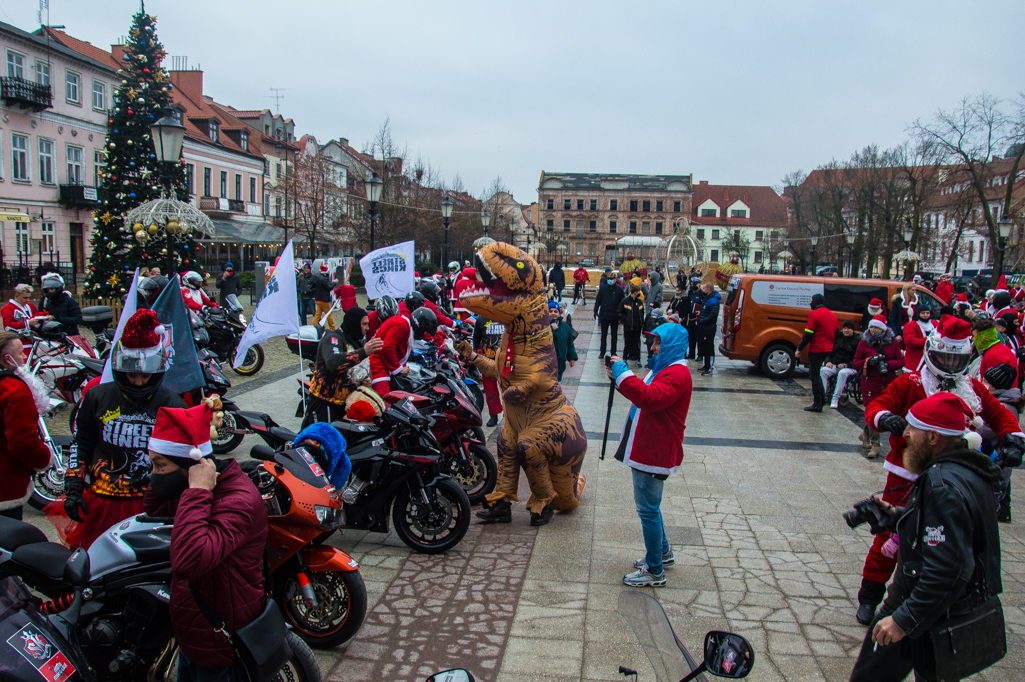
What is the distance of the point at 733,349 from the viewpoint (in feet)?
43.7

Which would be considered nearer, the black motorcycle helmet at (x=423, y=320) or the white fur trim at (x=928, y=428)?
the white fur trim at (x=928, y=428)

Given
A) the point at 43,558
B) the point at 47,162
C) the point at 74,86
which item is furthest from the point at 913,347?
the point at 74,86

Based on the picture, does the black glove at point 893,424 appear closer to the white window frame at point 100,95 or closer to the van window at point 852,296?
the van window at point 852,296

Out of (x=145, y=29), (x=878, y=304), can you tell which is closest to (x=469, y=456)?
(x=878, y=304)

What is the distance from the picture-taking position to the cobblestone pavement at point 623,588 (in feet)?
12.2

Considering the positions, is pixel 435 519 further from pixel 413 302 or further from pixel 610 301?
pixel 610 301

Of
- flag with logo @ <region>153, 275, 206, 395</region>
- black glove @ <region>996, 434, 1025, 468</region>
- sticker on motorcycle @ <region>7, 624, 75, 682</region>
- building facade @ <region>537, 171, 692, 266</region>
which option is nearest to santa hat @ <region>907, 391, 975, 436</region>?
black glove @ <region>996, 434, 1025, 468</region>

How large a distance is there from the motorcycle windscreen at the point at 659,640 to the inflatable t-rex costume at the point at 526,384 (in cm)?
347

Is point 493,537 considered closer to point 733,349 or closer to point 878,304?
point 878,304

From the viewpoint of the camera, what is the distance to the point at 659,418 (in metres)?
4.41

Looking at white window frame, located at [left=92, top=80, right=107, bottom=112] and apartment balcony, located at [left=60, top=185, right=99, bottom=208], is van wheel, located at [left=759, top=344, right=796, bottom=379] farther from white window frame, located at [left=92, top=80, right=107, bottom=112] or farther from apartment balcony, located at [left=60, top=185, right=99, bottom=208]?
white window frame, located at [left=92, top=80, right=107, bottom=112]

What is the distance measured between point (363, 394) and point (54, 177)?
33.8m

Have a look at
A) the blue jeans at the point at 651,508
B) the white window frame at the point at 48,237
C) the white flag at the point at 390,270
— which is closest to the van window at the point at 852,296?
the white flag at the point at 390,270

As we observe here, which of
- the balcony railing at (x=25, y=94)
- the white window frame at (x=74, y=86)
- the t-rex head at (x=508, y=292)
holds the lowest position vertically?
the t-rex head at (x=508, y=292)
